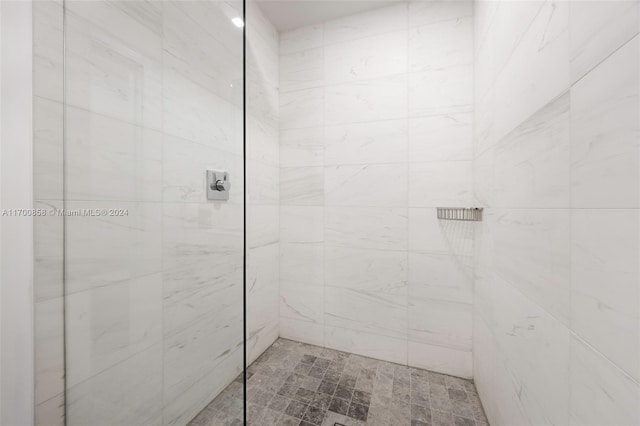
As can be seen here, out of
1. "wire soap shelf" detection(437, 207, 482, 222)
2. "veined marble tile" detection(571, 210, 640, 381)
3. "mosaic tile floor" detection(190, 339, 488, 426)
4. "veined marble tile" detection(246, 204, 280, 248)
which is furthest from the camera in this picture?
"veined marble tile" detection(246, 204, 280, 248)

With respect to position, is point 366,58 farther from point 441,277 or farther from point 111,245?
point 111,245

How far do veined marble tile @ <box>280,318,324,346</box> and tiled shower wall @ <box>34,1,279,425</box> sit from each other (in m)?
0.83

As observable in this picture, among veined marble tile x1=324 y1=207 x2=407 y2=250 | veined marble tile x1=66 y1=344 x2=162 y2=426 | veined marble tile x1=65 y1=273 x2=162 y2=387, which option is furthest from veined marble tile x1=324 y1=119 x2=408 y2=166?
veined marble tile x1=66 y1=344 x2=162 y2=426

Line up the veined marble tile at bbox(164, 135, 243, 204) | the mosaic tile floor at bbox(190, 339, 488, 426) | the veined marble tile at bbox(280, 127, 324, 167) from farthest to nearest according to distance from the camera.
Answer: the veined marble tile at bbox(280, 127, 324, 167)
the mosaic tile floor at bbox(190, 339, 488, 426)
the veined marble tile at bbox(164, 135, 243, 204)

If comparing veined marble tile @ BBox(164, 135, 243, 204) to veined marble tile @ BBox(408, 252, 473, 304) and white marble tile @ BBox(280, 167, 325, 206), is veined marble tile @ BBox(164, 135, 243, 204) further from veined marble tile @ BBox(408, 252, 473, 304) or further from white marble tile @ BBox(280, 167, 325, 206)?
veined marble tile @ BBox(408, 252, 473, 304)

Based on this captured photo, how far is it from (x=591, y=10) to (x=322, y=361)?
1.72 m

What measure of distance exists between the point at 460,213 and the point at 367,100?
33.8 inches

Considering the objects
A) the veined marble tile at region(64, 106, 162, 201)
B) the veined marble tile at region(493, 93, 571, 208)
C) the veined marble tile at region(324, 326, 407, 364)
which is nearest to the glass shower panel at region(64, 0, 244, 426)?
the veined marble tile at region(64, 106, 162, 201)

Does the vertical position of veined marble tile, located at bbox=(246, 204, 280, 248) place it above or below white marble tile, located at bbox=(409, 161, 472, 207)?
below

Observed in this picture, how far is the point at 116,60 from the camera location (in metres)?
0.66

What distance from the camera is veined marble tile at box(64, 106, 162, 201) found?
614 millimetres

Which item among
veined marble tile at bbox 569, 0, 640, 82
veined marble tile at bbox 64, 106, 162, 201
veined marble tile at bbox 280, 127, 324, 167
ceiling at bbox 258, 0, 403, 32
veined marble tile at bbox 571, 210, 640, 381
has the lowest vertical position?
veined marble tile at bbox 571, 210, 640, 381

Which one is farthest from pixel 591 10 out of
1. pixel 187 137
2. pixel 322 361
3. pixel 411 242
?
pixel 322 361

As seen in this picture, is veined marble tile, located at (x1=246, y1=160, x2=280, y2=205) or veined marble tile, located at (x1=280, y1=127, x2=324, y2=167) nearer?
veined marble tile, located at (x1=246, y1=160, x2=280, y2=205)
